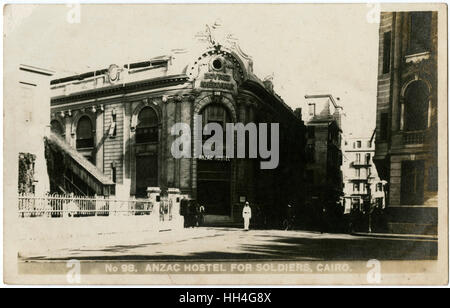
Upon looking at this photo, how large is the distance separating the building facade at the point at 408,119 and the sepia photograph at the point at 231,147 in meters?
0.03

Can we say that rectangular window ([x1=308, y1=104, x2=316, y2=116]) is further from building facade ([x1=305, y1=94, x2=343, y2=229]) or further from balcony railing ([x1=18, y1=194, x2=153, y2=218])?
balcony railing ([x1=18, y1=194, x2=153, y2=218])

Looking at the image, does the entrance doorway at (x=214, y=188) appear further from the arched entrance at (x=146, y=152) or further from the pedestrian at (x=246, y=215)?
the arched entrance at (x=146, y=152)

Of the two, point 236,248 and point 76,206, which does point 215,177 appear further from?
point 76,206

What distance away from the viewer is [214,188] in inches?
436

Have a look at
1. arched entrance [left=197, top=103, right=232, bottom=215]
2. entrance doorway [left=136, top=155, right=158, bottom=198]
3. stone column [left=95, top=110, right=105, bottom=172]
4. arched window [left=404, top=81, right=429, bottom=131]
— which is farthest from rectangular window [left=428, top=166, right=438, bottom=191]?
stone column [left=95, top=110, right=105, bottom=172]

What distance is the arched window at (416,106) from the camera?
10.6 metres

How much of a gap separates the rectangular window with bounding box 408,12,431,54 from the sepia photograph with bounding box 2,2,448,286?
0.03 meters

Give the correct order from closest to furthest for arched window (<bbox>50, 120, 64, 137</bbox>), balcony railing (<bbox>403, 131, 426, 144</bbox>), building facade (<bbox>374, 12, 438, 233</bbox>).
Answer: building facade (<bbox>374, 12, 438, 233</bbox>) < balcony railing (<bbox>403, 131, 426, 144</bbox>) < arched window (<bbox>50, 120, 64, 137</bbox>)

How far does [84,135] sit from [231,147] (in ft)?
9.59

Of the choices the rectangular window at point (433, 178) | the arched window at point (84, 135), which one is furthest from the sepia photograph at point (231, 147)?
the arched window at point (84, 135)

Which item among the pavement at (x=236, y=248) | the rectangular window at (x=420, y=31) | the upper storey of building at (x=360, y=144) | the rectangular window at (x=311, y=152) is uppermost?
the rectangular window at (x=420, y=31)

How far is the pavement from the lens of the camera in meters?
10.2
